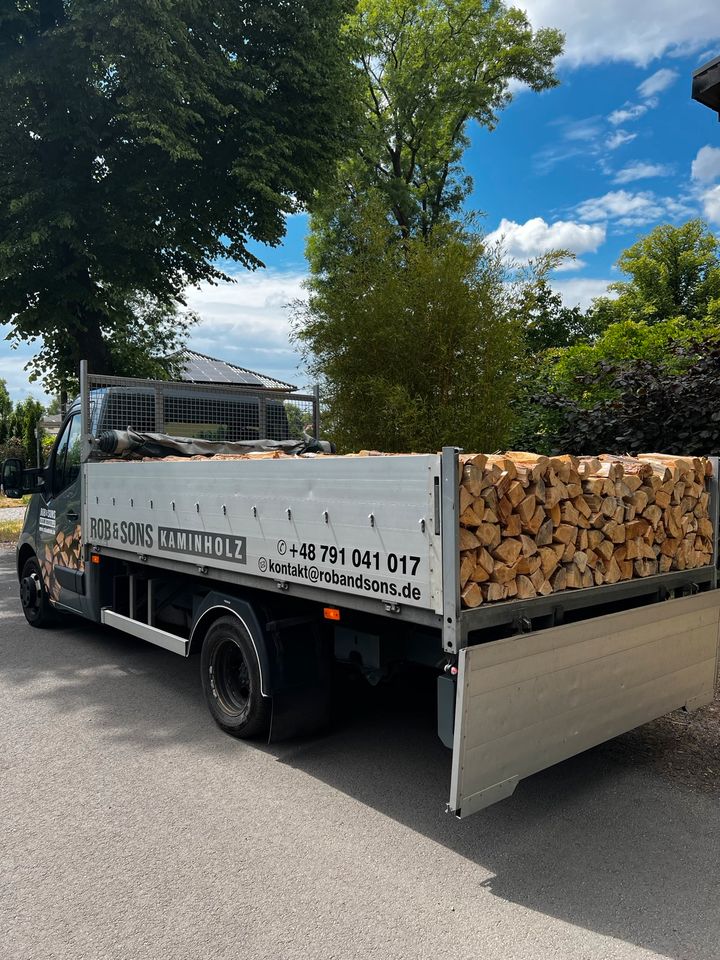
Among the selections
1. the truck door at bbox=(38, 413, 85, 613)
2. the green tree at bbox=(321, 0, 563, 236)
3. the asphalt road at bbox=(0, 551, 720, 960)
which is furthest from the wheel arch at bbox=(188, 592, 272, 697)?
the green tree at bbox=(321, 0, 563, 236)

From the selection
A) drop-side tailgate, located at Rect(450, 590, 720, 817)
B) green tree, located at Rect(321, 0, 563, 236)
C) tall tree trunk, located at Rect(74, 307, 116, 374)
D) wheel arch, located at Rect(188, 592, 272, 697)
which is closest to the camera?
drop-side tailgate, located at Rect(450, 590, 720, 817)

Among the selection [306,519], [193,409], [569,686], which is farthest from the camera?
[193,409]

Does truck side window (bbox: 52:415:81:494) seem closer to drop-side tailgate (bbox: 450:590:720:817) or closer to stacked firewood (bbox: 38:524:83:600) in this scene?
stacked firewood (bbox: 38:524:83:600)

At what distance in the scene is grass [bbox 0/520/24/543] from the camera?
54.5ft

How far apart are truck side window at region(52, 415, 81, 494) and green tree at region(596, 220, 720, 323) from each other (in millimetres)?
30545

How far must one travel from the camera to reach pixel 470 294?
30.2 ft

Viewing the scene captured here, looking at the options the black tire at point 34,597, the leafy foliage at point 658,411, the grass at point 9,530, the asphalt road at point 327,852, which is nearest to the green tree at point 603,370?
the leafy foliage at point 658,411

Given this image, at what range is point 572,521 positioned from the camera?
3402 millimetres

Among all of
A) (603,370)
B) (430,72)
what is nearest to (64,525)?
(603,370)

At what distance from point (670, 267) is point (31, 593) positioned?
124ft

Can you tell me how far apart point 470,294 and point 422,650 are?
658 cm

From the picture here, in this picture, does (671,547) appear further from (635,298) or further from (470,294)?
(635,298)

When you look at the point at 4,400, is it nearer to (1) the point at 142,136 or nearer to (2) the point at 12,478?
(1) the point at 142,136

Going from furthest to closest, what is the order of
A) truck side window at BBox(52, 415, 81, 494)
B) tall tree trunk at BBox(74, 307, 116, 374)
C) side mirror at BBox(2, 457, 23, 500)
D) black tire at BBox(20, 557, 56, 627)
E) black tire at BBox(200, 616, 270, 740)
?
tall tree trunk at BBox(74, 307, 116, 374) → black tire at BBox(20, 557, 56, 627) → side mirror at BBox(2, 457, 23, 500) → truck side window at BBox(52, 415, 81, 494) → black tire at BBox(200, 616, 270, 740)
